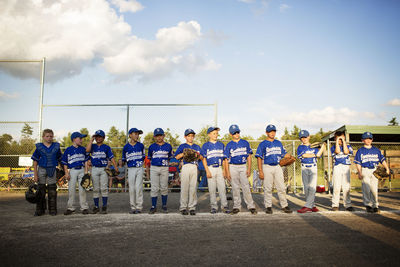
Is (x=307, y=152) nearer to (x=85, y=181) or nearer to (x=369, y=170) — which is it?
(x=369, y=170)

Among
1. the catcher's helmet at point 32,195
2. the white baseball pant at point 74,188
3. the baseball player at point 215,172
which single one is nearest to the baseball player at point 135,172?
the white baseball pant at point 74,188

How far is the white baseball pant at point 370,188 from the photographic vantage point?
23.0 ft

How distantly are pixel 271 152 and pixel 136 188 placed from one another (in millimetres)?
3545

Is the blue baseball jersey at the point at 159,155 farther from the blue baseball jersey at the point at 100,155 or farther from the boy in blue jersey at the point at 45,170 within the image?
the boy in blue jersey at the point at 45,170

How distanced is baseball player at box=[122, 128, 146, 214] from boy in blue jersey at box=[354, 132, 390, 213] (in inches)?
222

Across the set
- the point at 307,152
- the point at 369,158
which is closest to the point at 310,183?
the point at 307,152

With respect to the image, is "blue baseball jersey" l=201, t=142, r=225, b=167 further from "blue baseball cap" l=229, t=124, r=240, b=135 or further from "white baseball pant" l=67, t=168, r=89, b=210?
"white baseball pant" l=67, t=168, r=89, b=210

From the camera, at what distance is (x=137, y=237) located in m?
4.65

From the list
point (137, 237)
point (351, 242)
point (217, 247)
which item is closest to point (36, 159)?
point (137, 237)

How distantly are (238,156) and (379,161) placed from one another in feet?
12.1

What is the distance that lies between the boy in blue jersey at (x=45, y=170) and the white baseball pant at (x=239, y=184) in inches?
176

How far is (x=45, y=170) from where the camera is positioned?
280 inches

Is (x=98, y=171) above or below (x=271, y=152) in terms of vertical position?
below

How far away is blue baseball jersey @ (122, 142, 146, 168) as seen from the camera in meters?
7.24
